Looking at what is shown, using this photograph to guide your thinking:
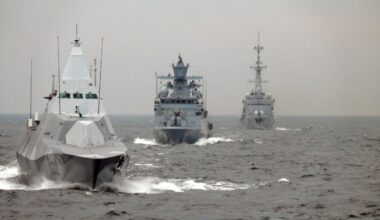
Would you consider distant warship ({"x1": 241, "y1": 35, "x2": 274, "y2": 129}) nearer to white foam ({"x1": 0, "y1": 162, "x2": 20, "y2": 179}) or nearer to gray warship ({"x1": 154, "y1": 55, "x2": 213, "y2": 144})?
gray warship ({"x1": 154, "y1": 55, "x2": 213, "y2": 144})

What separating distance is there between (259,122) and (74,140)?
123 metres

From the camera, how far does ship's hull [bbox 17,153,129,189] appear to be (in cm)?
2902

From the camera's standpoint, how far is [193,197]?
30.1m

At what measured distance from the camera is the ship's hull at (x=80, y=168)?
95.2 ft

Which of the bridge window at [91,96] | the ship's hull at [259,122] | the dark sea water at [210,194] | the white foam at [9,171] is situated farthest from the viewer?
the ship's hull at [259,122]

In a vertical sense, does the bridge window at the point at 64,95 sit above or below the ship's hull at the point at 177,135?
above

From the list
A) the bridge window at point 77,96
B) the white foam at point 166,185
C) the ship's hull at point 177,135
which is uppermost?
the bridge window at point 77,96

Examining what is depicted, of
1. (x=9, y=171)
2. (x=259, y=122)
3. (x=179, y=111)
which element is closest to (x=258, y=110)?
(x=259, y=122)

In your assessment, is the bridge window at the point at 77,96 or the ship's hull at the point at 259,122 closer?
the bridge window at the point at 77,96

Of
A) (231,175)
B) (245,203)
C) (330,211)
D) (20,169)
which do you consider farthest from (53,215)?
(231,175)

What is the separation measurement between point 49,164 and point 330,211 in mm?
12669

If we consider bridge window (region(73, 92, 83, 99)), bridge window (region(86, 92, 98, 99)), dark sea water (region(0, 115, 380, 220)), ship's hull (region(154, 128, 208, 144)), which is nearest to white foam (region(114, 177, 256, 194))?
dark sea water (region(0, 115, 380, 220))

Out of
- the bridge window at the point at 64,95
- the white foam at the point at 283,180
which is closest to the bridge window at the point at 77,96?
the bridge window at the point at 64,95

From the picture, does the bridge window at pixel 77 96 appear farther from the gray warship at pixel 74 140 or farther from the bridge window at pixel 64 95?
the bridge window at pixel 64 95
